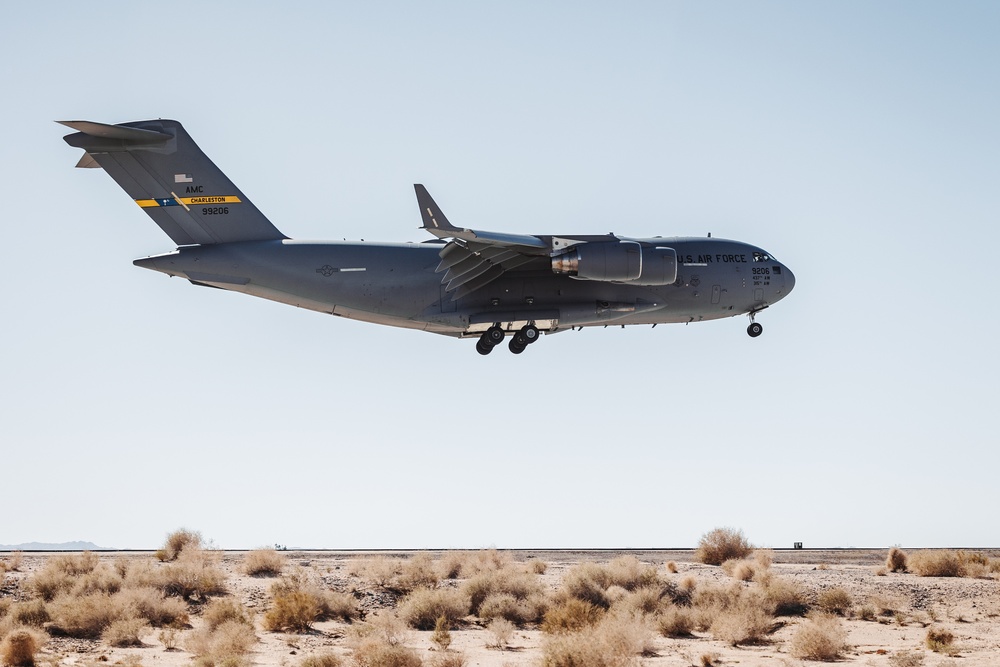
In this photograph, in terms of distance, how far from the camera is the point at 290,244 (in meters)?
30.4

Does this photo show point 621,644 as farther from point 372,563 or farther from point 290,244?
point 290,244

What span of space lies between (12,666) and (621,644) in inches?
379

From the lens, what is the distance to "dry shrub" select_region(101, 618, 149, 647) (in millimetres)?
21281

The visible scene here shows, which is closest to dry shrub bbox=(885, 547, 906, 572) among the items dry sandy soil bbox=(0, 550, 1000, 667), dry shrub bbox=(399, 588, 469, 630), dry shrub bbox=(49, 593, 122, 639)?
dry sandy soil bbox=(0, 550, 1000, 667)

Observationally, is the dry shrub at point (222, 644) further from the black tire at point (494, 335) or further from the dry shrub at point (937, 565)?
the dry shrub at point (937, 565)

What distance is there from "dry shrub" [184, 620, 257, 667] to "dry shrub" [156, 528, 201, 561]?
11.5 m

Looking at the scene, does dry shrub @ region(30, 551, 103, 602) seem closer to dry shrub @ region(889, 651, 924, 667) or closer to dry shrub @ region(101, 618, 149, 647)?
dry shrub @ region(101, 618, 149, 647)

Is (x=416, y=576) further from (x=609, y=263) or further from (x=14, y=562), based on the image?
(x=14, y=562)

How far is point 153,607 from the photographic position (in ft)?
76.9

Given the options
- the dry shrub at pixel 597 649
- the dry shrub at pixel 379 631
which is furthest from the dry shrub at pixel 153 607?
the dry shrub at pixel 597 649

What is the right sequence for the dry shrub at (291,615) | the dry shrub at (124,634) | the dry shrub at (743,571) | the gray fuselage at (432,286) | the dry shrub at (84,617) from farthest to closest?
the gray fuselage at (432,286), the dry shrub at (743,571), the dry shrub at (291,615), the dry shrub at (84,617), the dry shrub at (124,634)

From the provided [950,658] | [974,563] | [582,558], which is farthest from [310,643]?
[974,563]

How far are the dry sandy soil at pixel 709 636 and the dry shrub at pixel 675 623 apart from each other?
30 cm

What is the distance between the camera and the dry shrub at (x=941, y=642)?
792 inches
